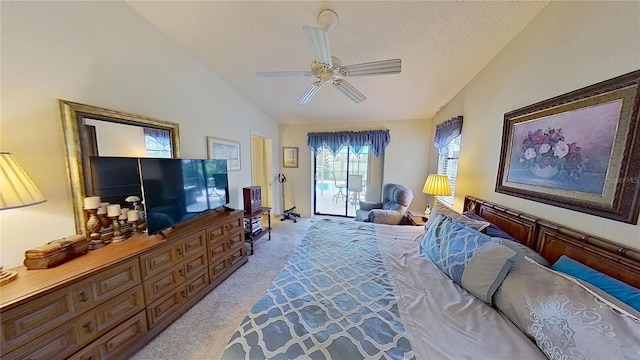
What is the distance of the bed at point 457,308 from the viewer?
78 cm

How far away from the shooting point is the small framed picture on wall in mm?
4795

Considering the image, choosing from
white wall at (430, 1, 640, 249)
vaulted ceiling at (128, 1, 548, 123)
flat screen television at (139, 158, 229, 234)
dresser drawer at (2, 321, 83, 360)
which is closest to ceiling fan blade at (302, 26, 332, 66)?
vaulted ceiling at (128, 1, 548, 123)

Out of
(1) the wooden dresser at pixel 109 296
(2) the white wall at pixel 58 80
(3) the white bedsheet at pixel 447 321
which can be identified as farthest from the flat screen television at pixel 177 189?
(3) the white bedsheet at pixel 447 321

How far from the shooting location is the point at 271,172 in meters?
4.62

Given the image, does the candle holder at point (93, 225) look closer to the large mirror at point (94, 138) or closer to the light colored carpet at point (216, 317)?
the large mirror at point (94, 138)

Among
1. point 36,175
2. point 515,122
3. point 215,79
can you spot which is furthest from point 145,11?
point 515,122

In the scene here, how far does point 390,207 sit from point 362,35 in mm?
2773

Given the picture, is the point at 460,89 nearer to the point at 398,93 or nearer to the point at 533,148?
the point at 398,93

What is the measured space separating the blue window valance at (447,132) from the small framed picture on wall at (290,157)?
2983 millimetres

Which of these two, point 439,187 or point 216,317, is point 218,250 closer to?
point 216,317

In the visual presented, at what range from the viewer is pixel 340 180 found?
480 cm

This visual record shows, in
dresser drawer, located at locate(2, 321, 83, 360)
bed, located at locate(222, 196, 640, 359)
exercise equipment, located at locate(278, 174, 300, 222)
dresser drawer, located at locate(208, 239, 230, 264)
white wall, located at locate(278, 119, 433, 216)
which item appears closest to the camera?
bed, located at locate(222, 196, 640, 359)

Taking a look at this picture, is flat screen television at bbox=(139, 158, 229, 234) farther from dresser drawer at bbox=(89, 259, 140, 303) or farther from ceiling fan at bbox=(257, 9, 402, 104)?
ceiling fan at bbox=(257, 9, 402, 104)

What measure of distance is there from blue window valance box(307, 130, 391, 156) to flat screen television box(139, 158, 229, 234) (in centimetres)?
236
